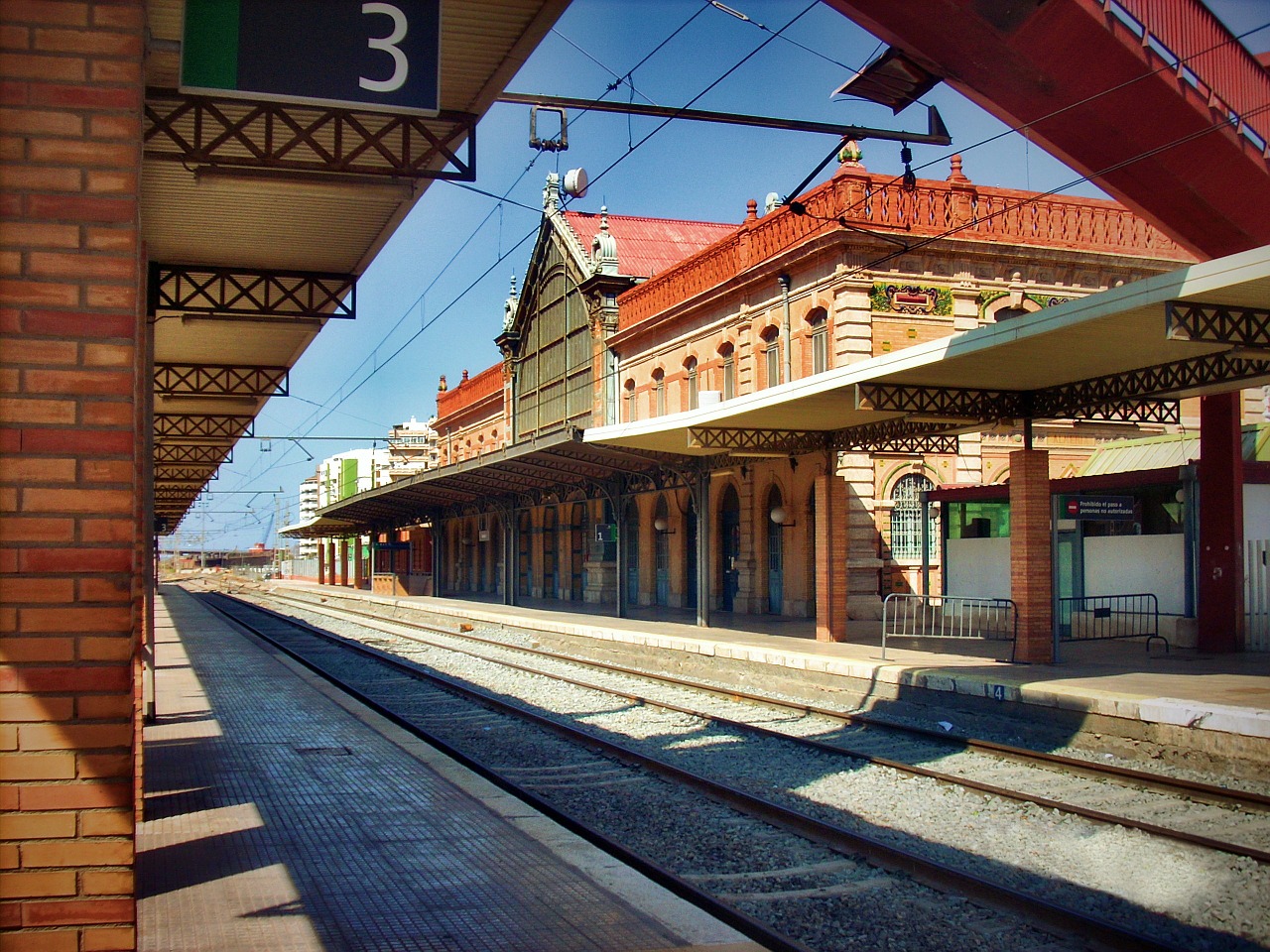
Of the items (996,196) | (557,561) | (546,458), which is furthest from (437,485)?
(996,196)

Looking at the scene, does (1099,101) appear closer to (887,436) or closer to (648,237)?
(887,436)

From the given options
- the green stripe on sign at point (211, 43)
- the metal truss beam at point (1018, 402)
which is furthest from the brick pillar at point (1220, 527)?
the green stripe on sign at point (211, 43)

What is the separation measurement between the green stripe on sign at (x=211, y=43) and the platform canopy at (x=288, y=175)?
0.05m

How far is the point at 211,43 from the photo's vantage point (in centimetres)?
468

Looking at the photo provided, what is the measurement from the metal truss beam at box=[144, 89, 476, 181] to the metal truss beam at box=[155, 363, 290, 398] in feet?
27.7

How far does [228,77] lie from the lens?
468 centimetres

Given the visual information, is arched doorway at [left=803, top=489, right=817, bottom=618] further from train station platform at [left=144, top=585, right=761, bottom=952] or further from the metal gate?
train station platform at [left=144, top=585, right=761, bottom=952]

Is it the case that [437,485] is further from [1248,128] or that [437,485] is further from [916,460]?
[1248,128]

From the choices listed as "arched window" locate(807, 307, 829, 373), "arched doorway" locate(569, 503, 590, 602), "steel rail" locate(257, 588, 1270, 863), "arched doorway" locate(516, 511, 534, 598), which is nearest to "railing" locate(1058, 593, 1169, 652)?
"steel rail" locate(257, 588, 1270, 863)

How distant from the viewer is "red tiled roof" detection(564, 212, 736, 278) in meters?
39.1

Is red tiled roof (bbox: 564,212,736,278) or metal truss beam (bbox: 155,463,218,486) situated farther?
red tiled roof (bbox: 564,212,736,278)

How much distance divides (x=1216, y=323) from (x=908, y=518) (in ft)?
45.1

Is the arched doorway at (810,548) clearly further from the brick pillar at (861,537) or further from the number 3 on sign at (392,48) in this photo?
the number 3 on sign at (392,48)

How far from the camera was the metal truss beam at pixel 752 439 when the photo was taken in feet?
63.1
